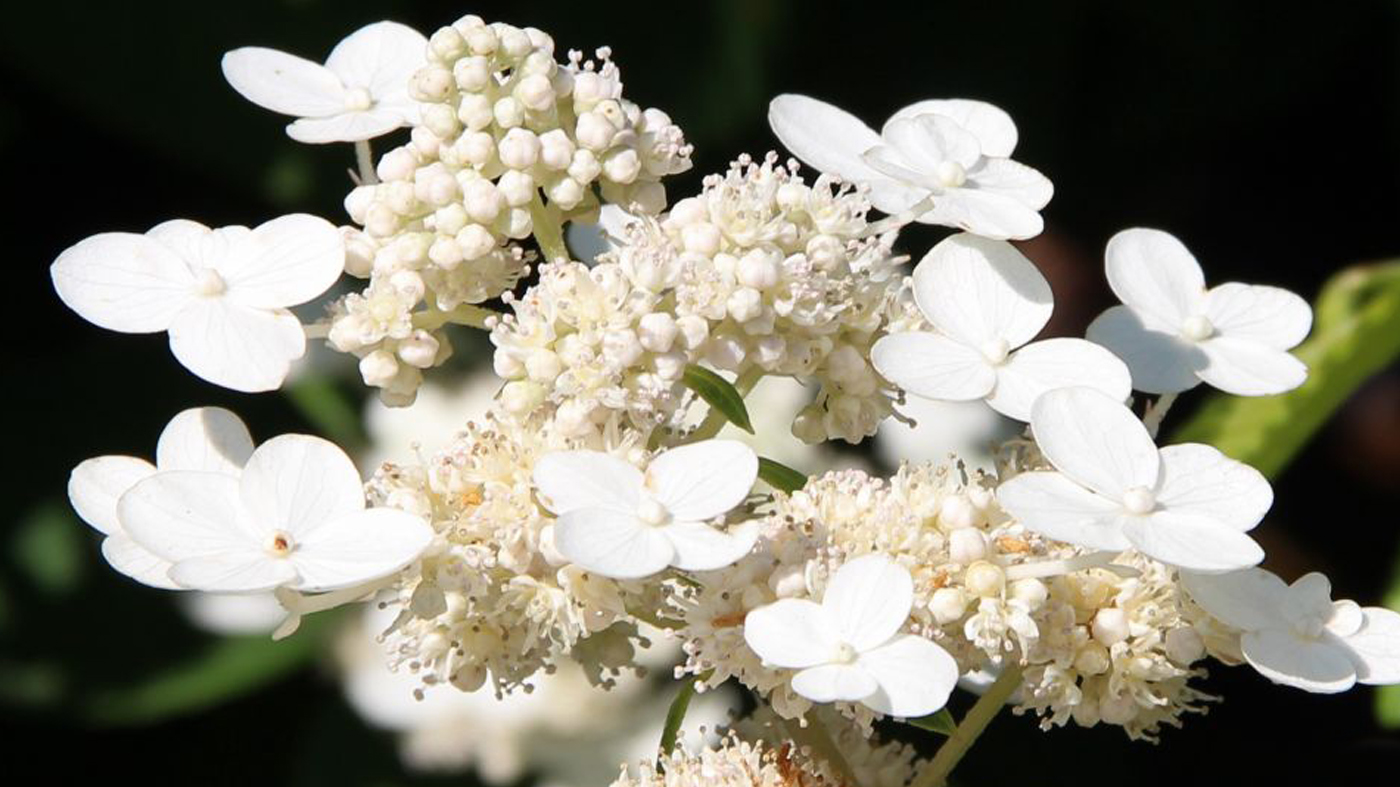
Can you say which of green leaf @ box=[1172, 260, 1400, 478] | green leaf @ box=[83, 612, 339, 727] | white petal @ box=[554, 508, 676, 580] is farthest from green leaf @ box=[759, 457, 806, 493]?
green leaf @ box=[83, 612, 339, 727]

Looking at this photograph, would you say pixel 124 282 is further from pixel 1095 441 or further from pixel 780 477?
pixel 1095 441

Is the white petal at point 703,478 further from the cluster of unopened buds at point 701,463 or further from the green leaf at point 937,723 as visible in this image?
the green leaf at point 937,723

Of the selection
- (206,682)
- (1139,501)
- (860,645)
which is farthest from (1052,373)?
(206,682)

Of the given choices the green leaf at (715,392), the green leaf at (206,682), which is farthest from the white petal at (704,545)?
the green leaf at (206,682)

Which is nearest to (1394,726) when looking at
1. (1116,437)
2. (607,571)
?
(1116,437)

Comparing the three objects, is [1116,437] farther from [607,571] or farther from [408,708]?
[408,708]

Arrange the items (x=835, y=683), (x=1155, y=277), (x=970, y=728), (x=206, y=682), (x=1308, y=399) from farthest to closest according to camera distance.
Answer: (x=206, y=682) < (x=1308, y=399) < (x=1155, y=277) < (x=970, y=728) < (x=835, y=683)

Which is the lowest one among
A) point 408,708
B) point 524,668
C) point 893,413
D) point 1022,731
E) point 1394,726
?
point 408,708
